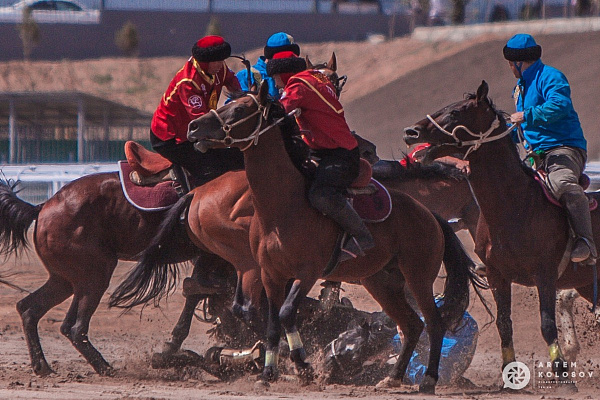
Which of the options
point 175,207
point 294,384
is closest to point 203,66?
point 175,207

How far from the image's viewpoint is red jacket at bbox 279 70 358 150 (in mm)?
6645

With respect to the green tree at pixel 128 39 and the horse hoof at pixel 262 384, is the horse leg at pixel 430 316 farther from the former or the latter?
the green tree at pixel 128 39

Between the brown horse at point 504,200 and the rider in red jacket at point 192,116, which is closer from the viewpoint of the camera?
the brown horse at point 504,200

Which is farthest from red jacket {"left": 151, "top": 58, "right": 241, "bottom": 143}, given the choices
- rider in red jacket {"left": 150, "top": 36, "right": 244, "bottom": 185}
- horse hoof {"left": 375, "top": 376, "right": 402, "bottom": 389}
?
horse hoof {"left": 375, "top": 376, "right": 402, "bottom": 389}

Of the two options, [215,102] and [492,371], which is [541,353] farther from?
[215,102]

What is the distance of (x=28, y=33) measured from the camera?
156 feet

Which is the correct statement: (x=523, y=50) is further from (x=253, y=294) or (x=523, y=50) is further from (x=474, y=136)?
(x=253, y=294)

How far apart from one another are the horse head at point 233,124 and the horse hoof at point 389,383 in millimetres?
2140

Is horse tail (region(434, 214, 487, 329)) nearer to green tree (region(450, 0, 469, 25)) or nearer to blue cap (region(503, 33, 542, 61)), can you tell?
blue cap (region(503, 33, 542, 61))

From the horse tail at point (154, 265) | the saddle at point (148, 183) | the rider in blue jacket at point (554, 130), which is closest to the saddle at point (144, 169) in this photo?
the saddle at point (148, 183)

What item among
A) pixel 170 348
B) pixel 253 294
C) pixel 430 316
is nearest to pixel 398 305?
pixel 430 316

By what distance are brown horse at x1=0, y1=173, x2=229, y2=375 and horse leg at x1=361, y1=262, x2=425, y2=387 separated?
146cm

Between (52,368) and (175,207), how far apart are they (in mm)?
1768

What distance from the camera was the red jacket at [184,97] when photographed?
766cm
